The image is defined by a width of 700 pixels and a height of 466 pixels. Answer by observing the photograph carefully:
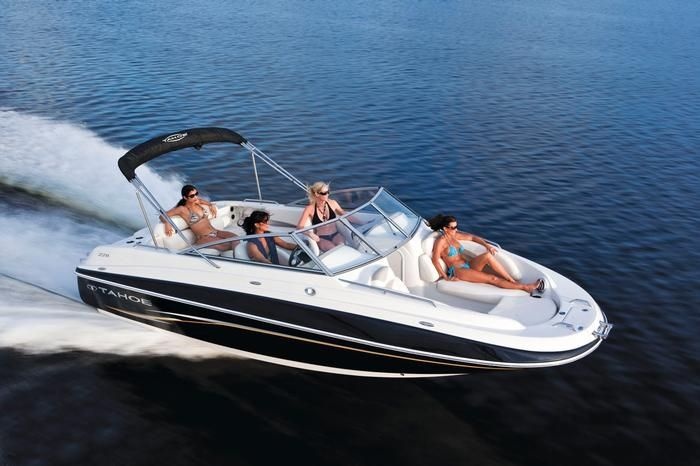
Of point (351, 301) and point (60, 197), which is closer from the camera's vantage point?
point (351, 301)

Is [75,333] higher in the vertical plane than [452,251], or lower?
lower

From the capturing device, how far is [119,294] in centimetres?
869

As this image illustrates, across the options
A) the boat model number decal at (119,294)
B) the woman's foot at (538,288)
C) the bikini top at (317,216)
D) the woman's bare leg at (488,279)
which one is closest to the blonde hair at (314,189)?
the bikini top at (317,216)

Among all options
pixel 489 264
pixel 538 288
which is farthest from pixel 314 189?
pixel 538 288

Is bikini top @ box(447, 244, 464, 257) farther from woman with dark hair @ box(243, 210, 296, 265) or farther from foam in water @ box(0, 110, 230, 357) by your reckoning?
foam in water @ box(0, 110, 230, 357)

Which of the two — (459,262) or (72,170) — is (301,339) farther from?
(72,170)

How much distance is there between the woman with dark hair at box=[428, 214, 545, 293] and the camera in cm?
855

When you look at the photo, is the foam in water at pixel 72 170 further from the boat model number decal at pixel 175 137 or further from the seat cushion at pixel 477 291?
the seat cushion at pixel 477 291

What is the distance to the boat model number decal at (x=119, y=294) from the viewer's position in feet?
27.9

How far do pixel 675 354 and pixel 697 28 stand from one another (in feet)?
145

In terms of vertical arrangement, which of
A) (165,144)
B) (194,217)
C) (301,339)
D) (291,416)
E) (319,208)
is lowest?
(291,416)

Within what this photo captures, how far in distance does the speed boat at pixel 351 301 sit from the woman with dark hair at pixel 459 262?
4.1 inches

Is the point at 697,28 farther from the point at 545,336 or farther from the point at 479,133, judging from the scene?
the point at 545,336

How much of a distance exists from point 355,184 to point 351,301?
8246 mm
